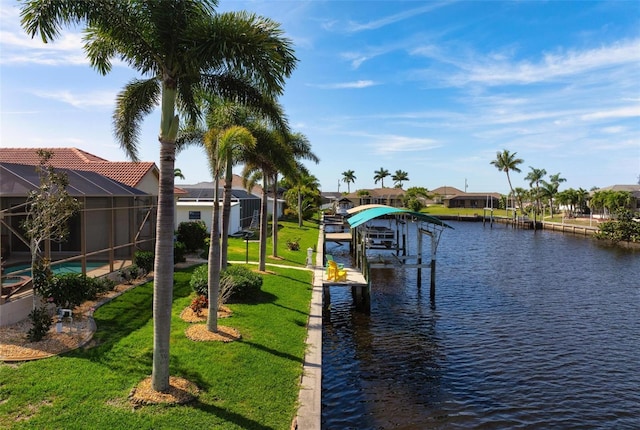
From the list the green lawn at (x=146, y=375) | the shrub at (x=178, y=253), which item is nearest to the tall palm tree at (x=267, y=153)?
the shrub at (x=178, y=253)

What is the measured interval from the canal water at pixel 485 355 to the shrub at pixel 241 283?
3342 millimetres

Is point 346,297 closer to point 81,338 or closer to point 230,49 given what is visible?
point 81,338

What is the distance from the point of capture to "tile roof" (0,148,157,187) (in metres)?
23.8

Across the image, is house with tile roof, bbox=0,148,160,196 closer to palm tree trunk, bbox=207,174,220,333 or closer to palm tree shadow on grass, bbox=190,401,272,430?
palm tree trunk, bbox=207,174,220,333

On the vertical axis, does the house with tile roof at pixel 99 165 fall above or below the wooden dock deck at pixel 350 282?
above

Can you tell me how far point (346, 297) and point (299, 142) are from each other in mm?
9163

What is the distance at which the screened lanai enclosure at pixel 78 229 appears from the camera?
1271 cm

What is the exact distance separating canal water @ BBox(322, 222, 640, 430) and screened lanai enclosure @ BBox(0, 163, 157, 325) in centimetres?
882

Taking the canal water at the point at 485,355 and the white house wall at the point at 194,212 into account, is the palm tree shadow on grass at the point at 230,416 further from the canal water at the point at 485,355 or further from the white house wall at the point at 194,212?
the white house wall at the point at 194,212

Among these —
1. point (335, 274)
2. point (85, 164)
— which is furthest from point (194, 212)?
point (335, 274)

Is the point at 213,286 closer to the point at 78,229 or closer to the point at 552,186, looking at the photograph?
the point at 78,229

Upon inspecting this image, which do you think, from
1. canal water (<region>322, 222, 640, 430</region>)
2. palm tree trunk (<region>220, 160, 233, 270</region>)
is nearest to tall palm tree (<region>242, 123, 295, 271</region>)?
palm tree trunk (<region>220, 160, 233, 270</region>)

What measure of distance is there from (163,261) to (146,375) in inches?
106

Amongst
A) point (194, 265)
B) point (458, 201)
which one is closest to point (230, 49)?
point (194, 265)
